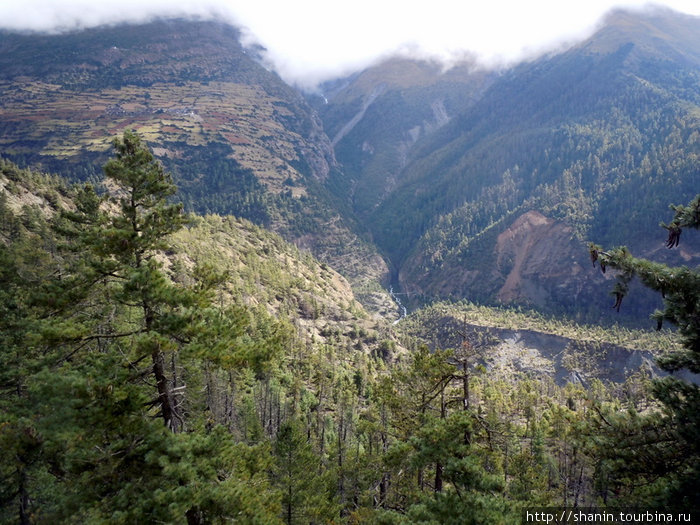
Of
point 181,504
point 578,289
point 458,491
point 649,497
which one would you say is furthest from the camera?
point 578,289

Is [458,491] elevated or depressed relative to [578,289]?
elevated

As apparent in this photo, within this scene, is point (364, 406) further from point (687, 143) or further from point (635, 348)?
point (687, 143)

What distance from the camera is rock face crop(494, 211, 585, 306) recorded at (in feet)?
550

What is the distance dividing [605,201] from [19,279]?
209 meters

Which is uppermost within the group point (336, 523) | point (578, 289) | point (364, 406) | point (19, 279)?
point (19, 279)

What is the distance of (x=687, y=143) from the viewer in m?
169

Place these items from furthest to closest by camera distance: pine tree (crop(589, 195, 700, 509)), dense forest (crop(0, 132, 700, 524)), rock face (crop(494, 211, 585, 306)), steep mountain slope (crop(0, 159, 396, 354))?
rock face (crop(494, 211, 585, 306)) < steep mountain slope (crop(0, 159, 396, 354)) < pine tree (crop(589, 195, 700, 509)) < dense forest (crop(0, 132, 700, 524))

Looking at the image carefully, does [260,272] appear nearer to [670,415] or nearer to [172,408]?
[172,408]

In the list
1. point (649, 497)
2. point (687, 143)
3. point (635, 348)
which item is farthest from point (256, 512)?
point (687, 143)

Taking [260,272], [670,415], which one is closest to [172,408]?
[670,415]

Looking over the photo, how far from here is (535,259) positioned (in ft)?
585

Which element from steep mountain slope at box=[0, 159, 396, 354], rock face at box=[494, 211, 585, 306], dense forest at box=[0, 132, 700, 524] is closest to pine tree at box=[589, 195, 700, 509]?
dense forest at box=[0, 132, 700, 524]

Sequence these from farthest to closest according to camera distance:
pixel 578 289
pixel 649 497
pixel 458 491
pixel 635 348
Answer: pixel 578 289 → pixel 635 348 → pixel 458 491 → pixel 649 497

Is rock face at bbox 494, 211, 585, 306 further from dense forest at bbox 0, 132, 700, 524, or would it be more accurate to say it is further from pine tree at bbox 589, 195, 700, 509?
pine tree at bbox 589, 195, 700, 509
